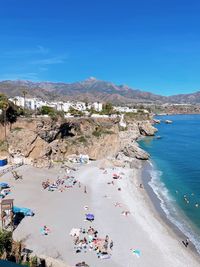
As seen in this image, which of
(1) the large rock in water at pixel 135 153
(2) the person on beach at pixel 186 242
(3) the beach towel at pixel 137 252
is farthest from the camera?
(1) the large rock in water at pixel 135 153

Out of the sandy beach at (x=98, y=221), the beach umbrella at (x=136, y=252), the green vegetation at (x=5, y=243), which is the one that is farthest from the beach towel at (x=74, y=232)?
the green vegetation at (x=5, y=243)

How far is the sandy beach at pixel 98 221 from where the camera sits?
22.7 meters

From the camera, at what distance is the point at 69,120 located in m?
61.1

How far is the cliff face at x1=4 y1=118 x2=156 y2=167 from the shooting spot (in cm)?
4878

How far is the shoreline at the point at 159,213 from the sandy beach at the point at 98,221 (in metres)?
0.35

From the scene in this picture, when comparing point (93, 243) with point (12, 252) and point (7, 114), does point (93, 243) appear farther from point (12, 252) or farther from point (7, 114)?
point (7, 114)

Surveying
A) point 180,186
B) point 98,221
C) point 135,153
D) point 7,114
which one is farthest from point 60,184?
point 135,153

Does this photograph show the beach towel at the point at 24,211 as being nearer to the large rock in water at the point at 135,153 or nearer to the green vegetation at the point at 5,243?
the green vegetation at the point at 5,243

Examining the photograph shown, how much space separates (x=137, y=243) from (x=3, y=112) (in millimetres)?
33194

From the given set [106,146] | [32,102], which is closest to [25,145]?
[106,146]

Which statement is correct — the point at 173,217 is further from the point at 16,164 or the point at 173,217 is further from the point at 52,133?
the point at 52,133

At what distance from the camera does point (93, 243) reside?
24.1m

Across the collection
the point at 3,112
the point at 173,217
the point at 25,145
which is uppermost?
the point at 3,112

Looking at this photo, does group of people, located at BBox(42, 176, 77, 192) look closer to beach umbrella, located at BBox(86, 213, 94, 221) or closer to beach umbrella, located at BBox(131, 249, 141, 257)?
beach umbrella, located at BBox(86, 213, 94, 221)
